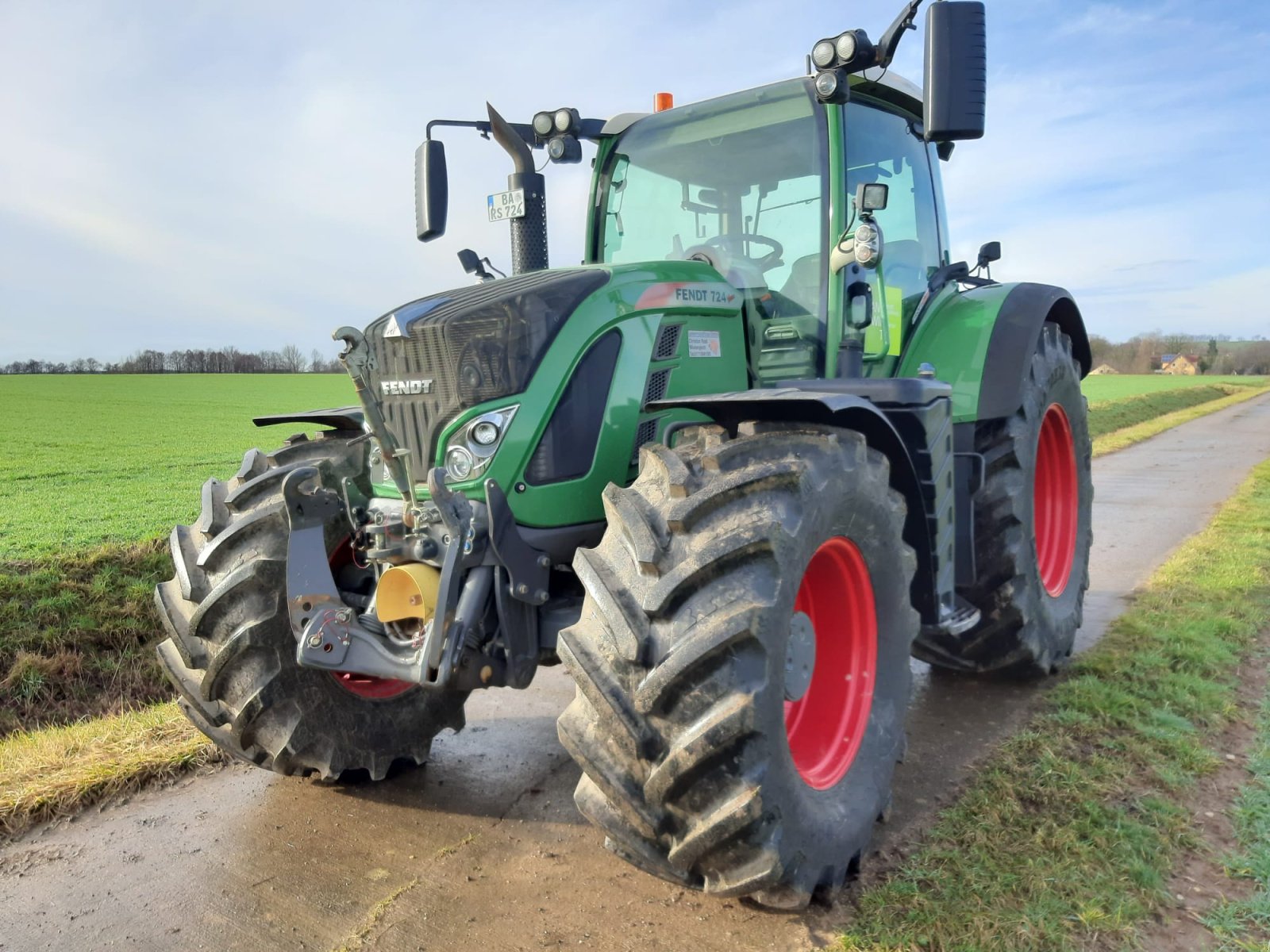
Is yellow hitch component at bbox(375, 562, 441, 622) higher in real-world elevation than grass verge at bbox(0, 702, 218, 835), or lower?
higher

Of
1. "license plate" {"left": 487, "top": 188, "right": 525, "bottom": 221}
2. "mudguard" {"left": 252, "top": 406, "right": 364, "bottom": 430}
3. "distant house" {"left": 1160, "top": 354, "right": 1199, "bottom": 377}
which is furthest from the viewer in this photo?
"distant house" {"left": 1160, "top": 354, "right": 1199, "bottom": 377}

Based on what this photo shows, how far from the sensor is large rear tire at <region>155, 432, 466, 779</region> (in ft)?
10.3

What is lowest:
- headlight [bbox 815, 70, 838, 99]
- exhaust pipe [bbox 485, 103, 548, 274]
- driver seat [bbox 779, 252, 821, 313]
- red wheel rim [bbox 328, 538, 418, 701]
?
red wheel rim [bbox 328, 538, 418, 701]

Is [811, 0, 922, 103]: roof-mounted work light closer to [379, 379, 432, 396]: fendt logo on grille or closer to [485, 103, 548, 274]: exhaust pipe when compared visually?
[485, 103, 548, 274]: exhaust pipe

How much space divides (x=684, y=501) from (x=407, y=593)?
937mm

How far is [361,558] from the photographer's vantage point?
3391 mm

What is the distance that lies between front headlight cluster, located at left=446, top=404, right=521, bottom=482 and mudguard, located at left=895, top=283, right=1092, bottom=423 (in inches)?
82.8

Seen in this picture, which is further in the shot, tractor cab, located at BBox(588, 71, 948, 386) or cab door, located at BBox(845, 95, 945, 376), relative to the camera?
cab door, located at BBox(845, 95, 945, 376)

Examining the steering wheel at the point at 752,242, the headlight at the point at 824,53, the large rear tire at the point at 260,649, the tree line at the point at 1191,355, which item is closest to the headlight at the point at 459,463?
the large rear tire at the point at 260,649

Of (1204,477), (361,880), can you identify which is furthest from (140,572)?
(1204,477)

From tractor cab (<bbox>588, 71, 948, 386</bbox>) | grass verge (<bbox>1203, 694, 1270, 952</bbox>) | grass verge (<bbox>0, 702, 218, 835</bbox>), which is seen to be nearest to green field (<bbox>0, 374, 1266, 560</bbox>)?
grass verge (<bbox>0, 702, 218, 835</bbox>)

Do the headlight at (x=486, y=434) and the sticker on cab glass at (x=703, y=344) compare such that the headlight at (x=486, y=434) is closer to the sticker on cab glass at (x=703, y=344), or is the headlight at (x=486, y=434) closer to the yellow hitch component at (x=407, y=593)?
the yellow hitch component at (x=407, y=593)

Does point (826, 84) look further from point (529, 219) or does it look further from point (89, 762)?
point (89, 762)

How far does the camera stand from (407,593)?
281 centimetres
